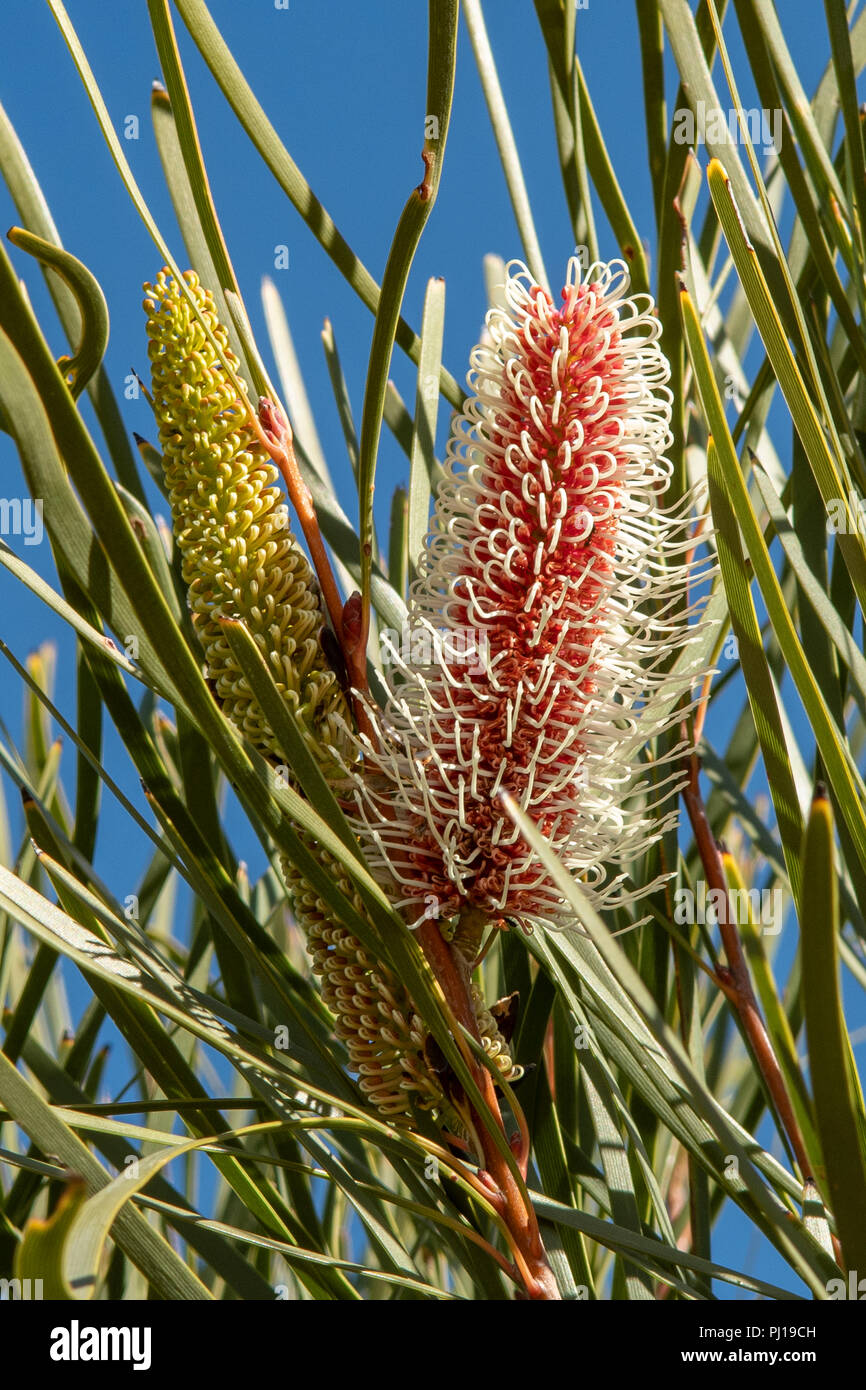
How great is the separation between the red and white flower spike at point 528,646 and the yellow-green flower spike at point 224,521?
0.03 metres

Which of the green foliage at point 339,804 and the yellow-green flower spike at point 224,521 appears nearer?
the green foliage at point 339,804

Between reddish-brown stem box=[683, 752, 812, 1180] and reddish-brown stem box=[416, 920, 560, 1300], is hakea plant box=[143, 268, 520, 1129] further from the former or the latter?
reddish-brown stem box=[683, 752, 812, 1180]

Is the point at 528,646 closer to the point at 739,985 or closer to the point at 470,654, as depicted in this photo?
the point at 470,654

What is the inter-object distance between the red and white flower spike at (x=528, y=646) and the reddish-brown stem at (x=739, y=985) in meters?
0.06

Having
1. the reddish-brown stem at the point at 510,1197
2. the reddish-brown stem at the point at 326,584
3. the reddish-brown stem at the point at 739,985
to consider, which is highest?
the reddish-brown stem at the point at 326,584

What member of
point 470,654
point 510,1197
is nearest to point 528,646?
point 470,654

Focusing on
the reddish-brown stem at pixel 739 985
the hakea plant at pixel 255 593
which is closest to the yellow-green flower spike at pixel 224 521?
A: the hakea plant at pixel 255 593

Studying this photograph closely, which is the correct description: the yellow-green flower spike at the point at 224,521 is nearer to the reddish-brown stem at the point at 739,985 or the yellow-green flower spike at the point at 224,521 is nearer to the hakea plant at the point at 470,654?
the hakea plant at the point at 470,654

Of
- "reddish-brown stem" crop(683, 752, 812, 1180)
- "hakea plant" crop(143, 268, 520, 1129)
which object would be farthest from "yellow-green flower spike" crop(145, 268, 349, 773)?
"reddish-brown stem" crop(683, 752, 812, 1180)

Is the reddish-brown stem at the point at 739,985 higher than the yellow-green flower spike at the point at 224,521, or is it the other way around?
the yellow-green flower spike at the point at 224,521

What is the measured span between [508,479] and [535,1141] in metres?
0.25

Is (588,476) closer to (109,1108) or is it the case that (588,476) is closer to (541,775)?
(541,775)

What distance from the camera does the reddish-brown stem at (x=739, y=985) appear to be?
0.43 meters

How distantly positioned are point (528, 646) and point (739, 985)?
0.58ft
